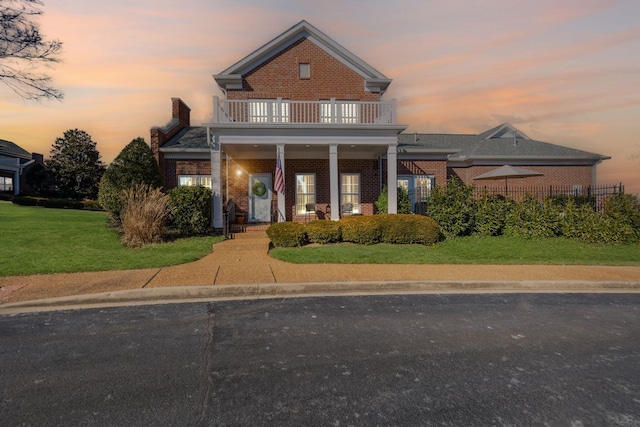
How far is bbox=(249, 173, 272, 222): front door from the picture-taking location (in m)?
18.7

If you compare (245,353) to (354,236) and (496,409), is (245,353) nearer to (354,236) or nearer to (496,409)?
(496,409)

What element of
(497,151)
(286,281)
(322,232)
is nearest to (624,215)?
(497,151)

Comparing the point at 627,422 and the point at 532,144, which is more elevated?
the point at 532,144

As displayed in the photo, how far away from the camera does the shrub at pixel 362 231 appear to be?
13.1 m

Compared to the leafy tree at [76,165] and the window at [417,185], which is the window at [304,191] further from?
the leafy tree at [76,165]

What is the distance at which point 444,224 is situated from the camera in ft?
48.3

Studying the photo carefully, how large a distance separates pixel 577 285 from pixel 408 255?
4249 mm

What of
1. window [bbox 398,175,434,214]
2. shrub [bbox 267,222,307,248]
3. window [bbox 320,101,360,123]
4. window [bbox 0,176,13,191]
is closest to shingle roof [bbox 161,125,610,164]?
window [bbox 398,175,434,214]

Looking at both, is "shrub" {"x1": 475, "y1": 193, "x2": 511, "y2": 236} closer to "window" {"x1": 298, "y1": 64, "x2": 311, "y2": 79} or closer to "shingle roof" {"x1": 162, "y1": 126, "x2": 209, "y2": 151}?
"window" {"x1": 298, "y1": 64, "x2": 311, "y2": 79}

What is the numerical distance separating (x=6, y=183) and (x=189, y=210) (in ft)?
117

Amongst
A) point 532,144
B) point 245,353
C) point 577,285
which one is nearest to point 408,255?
point 577,285

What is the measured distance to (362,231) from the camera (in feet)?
42.9

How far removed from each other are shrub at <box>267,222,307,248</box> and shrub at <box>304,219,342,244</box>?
33 cm

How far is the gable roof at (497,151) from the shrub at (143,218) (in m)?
12.5
